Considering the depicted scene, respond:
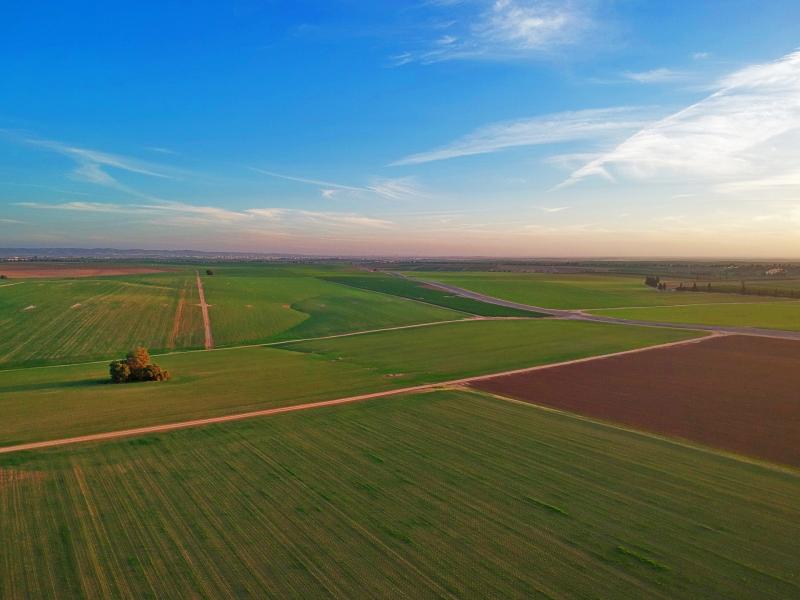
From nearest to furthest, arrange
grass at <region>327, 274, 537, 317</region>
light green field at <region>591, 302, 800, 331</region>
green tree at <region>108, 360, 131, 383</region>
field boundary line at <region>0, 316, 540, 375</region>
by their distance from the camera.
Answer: green tree at <region>108, 360, 131, 383</region> < field boundary line at <region>0, 316, 540, 375</region> < light green field at <region>591, 302, 800, 331</region> < grass at <region>327, 274, 537, 317</region>

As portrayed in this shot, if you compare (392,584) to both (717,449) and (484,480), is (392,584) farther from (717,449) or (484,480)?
(717,449)

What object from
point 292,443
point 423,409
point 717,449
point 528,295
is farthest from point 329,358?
point 528,295

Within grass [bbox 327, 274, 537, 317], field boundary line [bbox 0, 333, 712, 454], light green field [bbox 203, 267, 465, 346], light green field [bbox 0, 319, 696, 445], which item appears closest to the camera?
field boundary line [bbox 0, 333, 712, 454]

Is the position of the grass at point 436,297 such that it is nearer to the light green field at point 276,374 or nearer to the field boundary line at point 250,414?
the light green field at point 276,374

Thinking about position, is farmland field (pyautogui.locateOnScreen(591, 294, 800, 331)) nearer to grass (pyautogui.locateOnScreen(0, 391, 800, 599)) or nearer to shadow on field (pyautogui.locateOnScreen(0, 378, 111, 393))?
grass (pyautogui.locateOnScreen(0, 391, 800, 599))

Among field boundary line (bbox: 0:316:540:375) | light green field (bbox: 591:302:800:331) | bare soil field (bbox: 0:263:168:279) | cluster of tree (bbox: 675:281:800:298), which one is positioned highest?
bare soil field (bbox: 0:263:168:279)

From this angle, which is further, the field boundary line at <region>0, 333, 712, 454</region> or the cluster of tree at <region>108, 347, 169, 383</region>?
the cluster of tree at <region>108, 347, 169, 383</region>

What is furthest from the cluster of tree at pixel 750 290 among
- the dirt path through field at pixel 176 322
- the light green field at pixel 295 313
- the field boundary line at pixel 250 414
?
the dirt path through field at pixel 176 322

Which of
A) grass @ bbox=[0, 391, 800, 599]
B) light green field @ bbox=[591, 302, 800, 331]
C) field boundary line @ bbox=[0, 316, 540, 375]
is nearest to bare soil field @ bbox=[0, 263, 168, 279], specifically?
field boundary line @ bbox=[0, 316, 540, 375]
